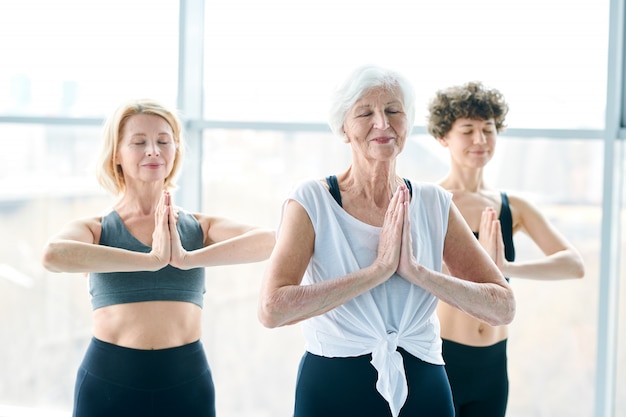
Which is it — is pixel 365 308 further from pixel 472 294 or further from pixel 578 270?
pixel 578 270

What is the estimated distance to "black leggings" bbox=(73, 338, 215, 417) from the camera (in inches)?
87.6

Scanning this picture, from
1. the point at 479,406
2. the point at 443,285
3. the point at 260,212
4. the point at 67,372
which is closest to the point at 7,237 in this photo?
the point at 67,372

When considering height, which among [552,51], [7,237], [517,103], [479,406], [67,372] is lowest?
[67,372]

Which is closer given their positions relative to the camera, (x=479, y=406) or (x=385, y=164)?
(x=385, y=164)

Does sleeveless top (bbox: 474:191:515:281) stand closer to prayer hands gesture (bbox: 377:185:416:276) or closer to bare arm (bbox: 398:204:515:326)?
bare arm (bbox: 398:204:515:326)

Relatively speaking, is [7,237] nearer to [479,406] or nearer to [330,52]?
[330,52]

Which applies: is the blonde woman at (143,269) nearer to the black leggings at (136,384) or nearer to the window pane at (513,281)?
the black leggings at (136,384)

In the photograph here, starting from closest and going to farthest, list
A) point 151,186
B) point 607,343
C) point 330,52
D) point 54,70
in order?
point 151,186 < point 607,343 < point 330,52 < point 54,70

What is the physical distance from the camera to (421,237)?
6.07 feet

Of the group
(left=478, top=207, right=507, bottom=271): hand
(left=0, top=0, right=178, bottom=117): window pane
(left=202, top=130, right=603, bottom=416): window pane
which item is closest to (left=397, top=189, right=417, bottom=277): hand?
(left=478, top=207, right=507, bottom=271): hand

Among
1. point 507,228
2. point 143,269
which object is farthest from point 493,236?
point 143,269

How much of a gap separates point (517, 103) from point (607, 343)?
3.43 ft

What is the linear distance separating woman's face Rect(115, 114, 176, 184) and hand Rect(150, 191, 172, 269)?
121 millimetres

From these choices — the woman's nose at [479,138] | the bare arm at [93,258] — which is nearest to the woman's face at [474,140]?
the woman's nose at [479,138]
